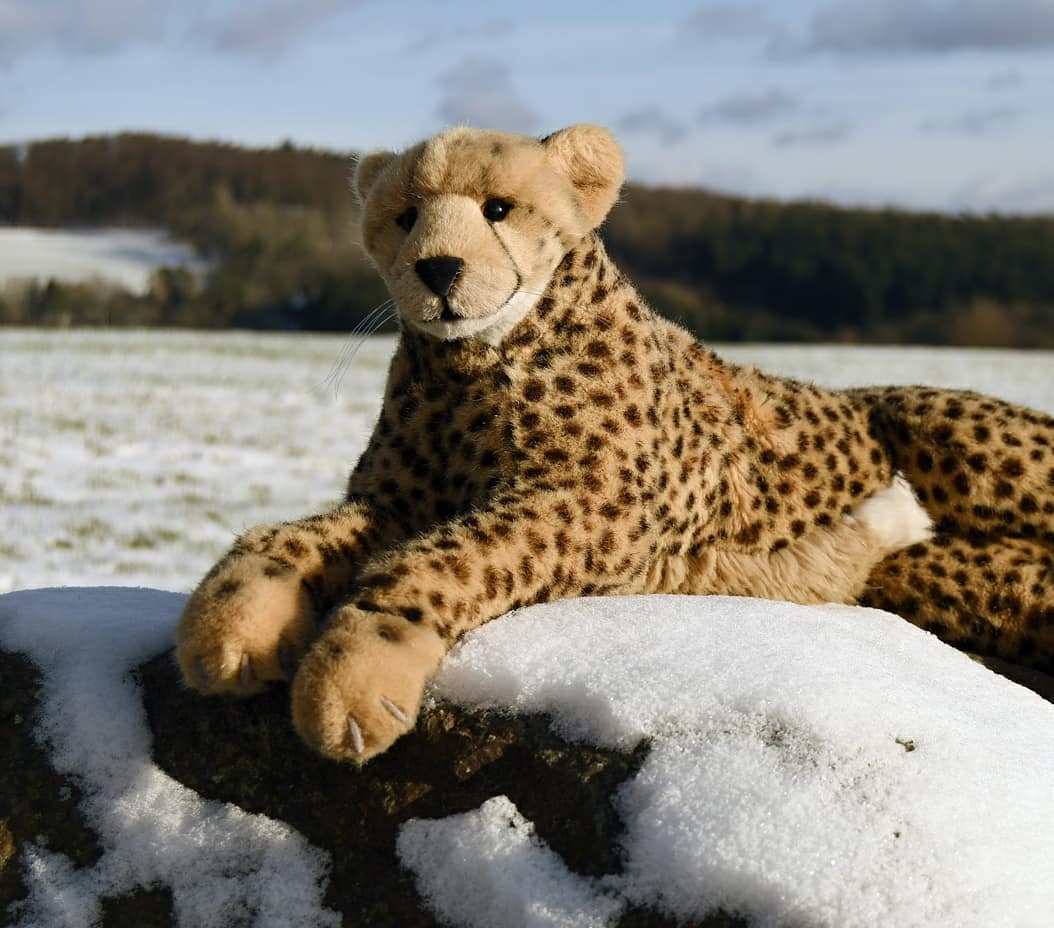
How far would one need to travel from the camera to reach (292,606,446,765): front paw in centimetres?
229

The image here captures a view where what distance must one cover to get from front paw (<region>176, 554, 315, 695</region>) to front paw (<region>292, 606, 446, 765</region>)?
0.19 m

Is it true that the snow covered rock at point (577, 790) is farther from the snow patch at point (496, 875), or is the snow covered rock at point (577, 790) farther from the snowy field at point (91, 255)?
the snowy field at point (91, 255)

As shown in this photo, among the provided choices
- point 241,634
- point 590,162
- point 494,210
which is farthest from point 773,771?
point 590,162

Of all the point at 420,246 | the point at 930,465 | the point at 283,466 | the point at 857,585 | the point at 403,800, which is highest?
the point at 420,246

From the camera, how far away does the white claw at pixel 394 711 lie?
2.31 meters

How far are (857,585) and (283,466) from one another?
7.27m

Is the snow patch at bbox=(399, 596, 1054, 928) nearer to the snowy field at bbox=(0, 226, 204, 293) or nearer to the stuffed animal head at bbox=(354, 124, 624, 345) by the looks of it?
the stuffed animal head at bbox=(354, 124, 624, 345)

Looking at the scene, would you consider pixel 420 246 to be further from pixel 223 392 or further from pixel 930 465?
pixel 223 392

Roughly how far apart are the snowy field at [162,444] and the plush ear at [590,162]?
842 mm

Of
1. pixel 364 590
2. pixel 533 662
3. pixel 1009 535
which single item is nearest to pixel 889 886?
pixel 533 662

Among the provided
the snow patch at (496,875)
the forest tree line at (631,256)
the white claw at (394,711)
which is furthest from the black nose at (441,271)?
the forest tree line at (631,256)

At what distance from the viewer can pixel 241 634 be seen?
2504mm

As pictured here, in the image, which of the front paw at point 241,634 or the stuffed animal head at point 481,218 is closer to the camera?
the front paw at point 241,634

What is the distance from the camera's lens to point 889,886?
214cm
